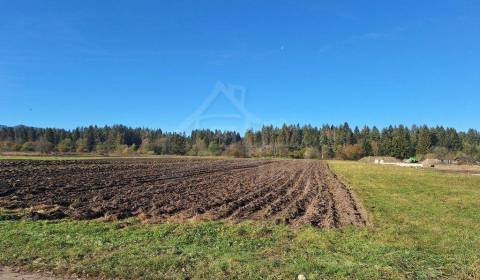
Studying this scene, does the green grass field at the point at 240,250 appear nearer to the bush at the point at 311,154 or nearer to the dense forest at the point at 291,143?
the dense forest at the point at 291,143

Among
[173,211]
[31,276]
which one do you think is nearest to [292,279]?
[31,276]

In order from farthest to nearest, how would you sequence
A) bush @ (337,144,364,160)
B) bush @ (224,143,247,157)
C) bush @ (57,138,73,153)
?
1. bush @ (337,144,364,160)
2. bush @ (224,143,247,157)
3. bush @ (57,138,73,153)

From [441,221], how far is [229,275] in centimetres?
1061

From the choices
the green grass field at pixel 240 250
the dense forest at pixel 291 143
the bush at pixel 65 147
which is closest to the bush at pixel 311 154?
the dense forest at pixel 291 143

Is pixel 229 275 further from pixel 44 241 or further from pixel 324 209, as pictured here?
pixel 324 209

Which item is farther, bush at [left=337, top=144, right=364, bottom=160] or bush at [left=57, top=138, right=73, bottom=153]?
bush at [left=337, top=144, right=364, bottom=160]

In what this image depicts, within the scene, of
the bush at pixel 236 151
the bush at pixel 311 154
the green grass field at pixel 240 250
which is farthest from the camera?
the bush at pixel 311 154

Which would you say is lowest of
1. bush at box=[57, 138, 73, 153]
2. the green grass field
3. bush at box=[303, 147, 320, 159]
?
the green grass field

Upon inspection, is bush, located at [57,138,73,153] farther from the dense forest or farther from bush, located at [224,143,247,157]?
bush, located at [224,143,247,157]

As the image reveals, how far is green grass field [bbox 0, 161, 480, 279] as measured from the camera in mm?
8031

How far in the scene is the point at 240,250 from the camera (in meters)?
9.76

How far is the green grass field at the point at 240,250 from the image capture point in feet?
26.3

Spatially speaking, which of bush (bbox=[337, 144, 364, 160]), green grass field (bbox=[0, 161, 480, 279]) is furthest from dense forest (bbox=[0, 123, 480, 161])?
green grass field (bbox=[0, 161, 480, 279])

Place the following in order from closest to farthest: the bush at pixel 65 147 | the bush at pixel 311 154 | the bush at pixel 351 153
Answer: the bush at pixel 65 147, the bush at pixel 351 153, the bush at pixel 311 154
